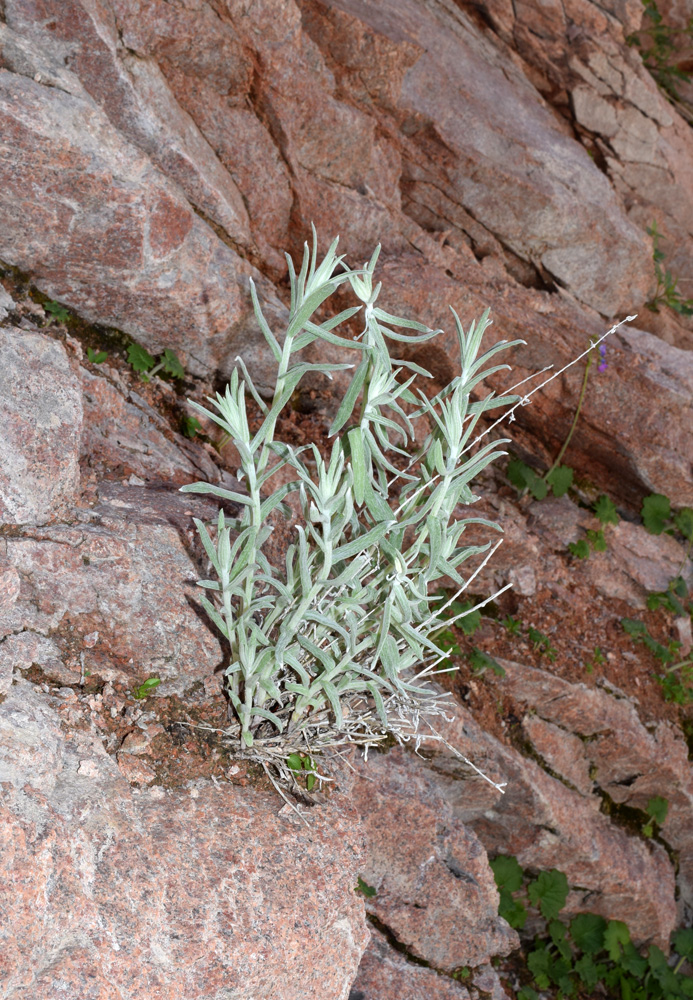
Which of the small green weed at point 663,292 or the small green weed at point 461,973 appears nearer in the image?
the small green weed at point 461,973

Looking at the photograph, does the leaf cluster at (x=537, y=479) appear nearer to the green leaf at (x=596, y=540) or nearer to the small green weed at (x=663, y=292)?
the green leaf at (x=596, y=540)

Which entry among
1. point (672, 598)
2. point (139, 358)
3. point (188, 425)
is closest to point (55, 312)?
point (139, 358)

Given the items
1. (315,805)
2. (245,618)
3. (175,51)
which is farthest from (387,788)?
(175,51)

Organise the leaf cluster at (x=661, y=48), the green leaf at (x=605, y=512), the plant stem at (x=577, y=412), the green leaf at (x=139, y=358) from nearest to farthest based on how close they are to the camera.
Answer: the green leaf at (x=139, y=358) → the plant stem at (x=577, y=412) → the green leaf at (x=605, y=512) → the leaf cluster at (x=661, y=48)

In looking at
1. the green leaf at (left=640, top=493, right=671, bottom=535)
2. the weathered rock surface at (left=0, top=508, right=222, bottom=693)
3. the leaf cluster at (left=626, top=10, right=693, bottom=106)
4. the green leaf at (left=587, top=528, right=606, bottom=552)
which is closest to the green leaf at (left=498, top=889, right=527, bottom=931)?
the green leaf at (left=587, top=528, right=606, bottom=552)

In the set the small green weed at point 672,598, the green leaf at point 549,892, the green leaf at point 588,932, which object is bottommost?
the green leaf at point 588,932

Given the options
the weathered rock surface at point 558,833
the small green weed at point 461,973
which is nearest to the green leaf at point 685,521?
the weathered rock surface at point 558,833
